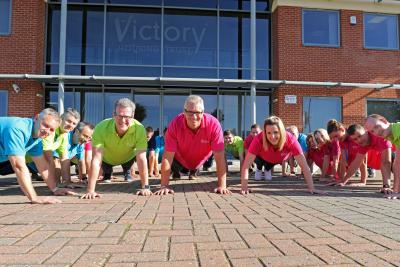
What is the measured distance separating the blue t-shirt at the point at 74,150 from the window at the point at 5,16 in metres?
7.18

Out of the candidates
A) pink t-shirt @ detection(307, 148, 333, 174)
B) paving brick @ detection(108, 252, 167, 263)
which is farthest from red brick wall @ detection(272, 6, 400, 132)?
paving brick @ detection(108, 252, 167, 263)

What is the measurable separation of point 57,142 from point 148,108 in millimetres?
7403

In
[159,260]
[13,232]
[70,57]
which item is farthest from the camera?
[70,57]

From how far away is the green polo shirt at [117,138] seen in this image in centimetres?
532

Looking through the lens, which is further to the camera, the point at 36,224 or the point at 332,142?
the point at 332,142

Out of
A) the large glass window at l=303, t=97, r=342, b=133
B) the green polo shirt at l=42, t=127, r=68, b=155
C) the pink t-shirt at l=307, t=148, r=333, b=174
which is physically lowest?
the pink t-shirt at l=307, t=148, r=333, b=174

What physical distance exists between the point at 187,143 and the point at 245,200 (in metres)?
1.39

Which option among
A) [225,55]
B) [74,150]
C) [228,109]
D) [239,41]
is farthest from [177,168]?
[239,41]

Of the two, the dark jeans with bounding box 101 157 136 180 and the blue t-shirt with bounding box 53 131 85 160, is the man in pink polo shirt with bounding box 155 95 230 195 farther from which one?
the blue t-shirt with bounding box 53 131 85 160

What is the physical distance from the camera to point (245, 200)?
4.66m

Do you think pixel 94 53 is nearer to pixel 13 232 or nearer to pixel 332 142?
pixel 332 142

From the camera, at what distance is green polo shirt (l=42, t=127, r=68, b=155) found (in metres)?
5.32

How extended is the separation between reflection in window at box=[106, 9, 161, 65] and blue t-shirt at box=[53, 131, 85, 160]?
6.39m

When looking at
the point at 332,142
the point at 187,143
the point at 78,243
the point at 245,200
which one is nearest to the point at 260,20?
the point at 332,142
